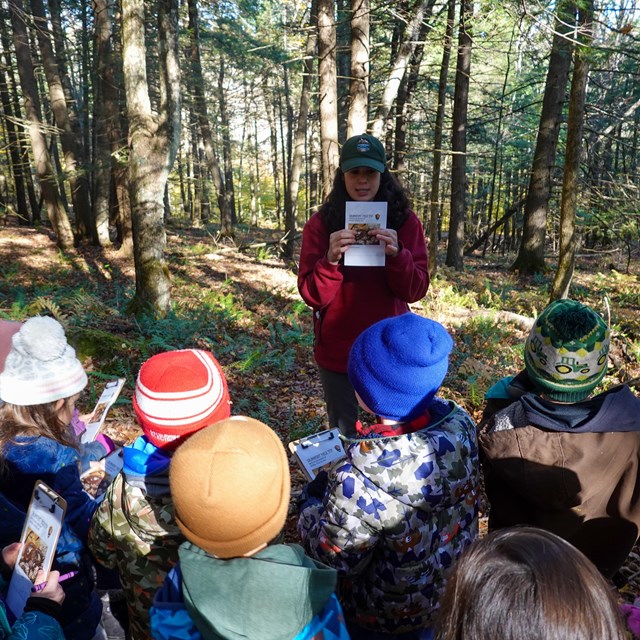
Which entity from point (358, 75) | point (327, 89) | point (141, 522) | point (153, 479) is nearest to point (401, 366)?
point (153, 479)

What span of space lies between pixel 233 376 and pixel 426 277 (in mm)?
4093

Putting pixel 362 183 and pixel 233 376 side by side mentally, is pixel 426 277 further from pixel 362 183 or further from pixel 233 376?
pixel 233 376

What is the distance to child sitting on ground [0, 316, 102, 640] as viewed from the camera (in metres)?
2.29

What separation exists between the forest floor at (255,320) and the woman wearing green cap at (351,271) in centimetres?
152

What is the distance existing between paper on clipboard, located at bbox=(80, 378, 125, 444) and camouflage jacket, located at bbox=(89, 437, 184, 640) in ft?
3.77

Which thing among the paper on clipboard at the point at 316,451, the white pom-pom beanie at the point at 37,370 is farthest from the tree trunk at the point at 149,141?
the paper on clipboard at the point at 316,451

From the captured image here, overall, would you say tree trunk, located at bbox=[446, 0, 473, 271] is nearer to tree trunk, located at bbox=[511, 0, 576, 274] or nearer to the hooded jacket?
tree trunk, located at bbox=[511, 0, 576, 274]

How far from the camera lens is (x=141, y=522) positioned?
1892 mm

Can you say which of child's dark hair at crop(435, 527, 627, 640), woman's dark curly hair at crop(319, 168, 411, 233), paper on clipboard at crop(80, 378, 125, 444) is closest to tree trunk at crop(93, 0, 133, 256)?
paper on clipboard at crop(80, 378, 125, 444)

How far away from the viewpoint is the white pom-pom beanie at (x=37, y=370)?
234cm

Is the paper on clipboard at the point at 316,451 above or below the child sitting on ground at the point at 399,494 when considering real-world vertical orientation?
below

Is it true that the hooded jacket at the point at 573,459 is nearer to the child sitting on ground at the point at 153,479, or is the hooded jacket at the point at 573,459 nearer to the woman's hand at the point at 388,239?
the woman's hand at the point at 388,239

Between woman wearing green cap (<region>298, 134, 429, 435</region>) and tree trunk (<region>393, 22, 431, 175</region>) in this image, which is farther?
tree trunk (<region>393, 22, 431, 175</region>)

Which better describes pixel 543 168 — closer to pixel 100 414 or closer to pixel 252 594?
pixel 100 414
